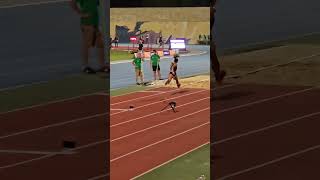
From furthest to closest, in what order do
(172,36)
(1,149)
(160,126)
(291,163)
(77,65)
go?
(172,36) < (77,65) < (160,126) < (1,149) < (291,163)

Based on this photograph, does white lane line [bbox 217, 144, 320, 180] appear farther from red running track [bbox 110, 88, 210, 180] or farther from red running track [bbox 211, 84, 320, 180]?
red running track [bbox 110, 88, 210, 180]

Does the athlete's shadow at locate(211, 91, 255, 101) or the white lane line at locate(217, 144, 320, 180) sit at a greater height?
the athlete's shadow at locate(211, 91, 255, 101)

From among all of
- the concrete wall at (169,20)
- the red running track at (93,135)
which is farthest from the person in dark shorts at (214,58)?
the concrete wall at (169,20)

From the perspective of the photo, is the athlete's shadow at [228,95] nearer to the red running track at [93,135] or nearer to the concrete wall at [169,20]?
the red running track at [93,135]

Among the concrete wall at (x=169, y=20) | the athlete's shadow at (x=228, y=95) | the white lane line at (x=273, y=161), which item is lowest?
the white lane line at (x=273, y=161)

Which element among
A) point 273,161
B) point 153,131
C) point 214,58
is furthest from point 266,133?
point 214,58

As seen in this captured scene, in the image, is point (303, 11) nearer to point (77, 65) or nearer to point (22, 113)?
point (77, 65)

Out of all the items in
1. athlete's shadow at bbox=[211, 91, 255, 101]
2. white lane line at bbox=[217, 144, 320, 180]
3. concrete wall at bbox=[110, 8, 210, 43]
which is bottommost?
white lane line at bbox=[217, 144, 320, 180]

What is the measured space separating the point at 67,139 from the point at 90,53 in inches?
67.3

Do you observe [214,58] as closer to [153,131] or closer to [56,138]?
[153,131]

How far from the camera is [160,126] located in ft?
29.6

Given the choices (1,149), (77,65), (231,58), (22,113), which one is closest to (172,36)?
(231,58)

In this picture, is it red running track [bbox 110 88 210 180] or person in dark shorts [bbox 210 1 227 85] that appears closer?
red running track [bbox 110 88 210 180]

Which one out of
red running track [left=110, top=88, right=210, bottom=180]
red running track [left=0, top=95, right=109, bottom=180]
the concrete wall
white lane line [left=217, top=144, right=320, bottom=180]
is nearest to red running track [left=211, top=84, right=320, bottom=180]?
white lane line [left=217, top=144, right=320, bottom=180]
